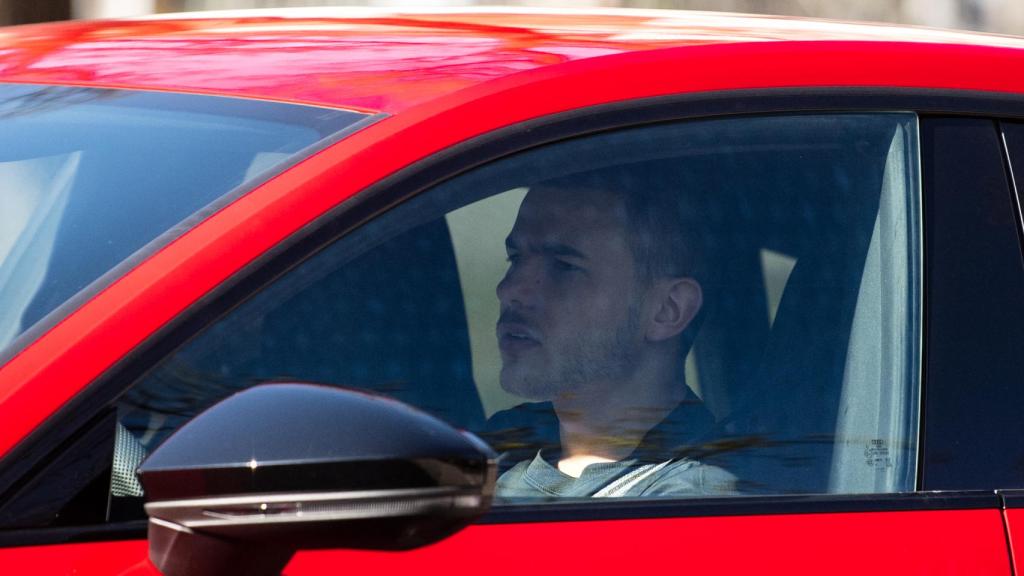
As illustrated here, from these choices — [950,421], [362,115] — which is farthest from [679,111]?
[950,421]

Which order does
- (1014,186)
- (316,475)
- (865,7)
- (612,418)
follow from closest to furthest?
(316,475), (612,418), (1014,186), (865,7)

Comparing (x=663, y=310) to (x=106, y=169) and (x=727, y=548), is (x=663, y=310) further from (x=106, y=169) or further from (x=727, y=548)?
(x=106, y=169)

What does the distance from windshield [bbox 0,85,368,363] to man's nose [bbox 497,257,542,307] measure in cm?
29

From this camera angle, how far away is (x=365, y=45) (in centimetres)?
206

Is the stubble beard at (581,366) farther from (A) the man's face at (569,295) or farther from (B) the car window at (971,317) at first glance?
(B) the car window at (971,317)

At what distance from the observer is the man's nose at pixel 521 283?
188 cm

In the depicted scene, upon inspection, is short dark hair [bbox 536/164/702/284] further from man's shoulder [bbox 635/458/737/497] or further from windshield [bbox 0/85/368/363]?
windshield [bbox 0/85/368/363]

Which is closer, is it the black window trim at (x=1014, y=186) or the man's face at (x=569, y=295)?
the man's face at (x=569, y=295)

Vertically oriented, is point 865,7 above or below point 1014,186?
above

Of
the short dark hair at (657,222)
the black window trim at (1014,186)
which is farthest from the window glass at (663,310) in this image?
the black window trim at (1014,186)

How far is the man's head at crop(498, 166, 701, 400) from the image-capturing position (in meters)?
1.86

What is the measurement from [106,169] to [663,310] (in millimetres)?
690

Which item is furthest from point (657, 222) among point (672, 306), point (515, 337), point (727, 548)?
point (727, 548)

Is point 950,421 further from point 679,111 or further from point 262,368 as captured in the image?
point 262,368
